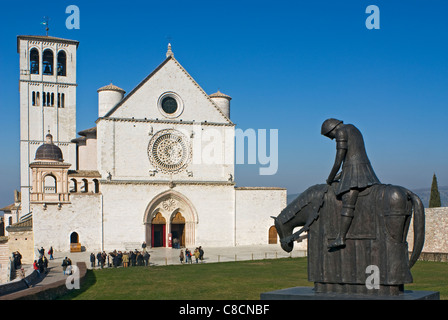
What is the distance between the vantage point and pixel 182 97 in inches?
1949

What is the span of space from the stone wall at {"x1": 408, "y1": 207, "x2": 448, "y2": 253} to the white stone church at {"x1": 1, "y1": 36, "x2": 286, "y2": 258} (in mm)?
14965

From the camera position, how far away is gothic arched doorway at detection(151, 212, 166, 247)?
161 ft

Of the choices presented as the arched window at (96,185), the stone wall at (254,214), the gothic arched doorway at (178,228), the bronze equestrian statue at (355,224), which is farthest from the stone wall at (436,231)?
the bronze equestrian statue at (355,224)

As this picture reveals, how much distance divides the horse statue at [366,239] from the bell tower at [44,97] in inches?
2063

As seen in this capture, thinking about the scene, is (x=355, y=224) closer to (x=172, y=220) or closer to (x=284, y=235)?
(x=284, y=235)

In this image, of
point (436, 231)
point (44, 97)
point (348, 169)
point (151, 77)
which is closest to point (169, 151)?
point (151, 77)

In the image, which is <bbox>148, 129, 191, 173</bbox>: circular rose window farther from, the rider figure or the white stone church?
the rider figure

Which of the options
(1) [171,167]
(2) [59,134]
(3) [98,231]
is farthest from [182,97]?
(2) [59,134]

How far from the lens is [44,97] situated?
60031mm

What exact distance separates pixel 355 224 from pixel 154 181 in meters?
39.4

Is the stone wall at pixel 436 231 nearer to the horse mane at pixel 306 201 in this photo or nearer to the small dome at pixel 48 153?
the small dome at pixel 48 153

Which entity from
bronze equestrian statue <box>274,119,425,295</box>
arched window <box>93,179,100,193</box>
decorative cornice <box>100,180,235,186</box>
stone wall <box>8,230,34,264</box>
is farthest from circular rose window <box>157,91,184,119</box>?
bronze equestrian statue <box>274,119,425,295</box>
